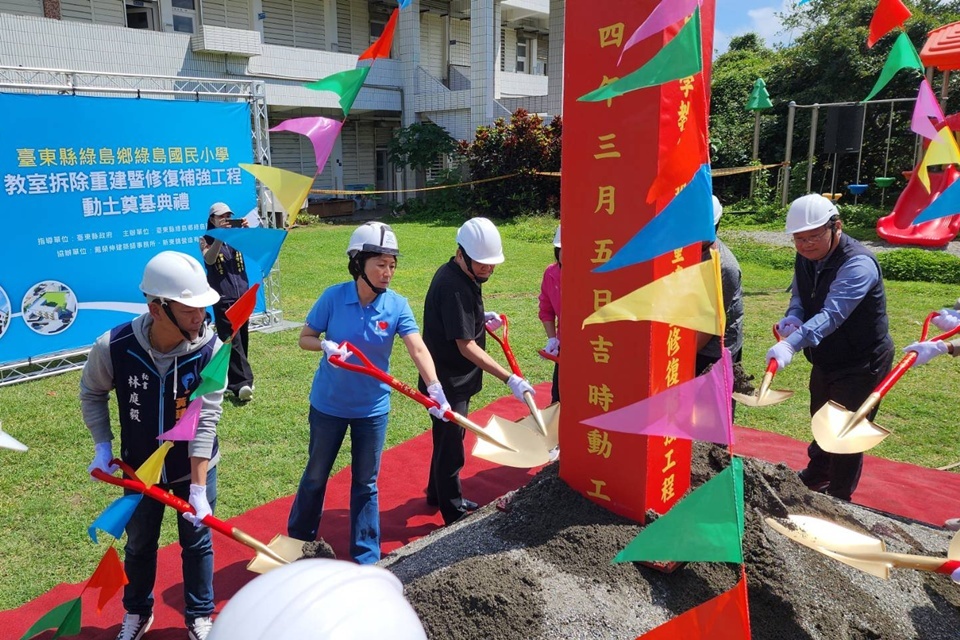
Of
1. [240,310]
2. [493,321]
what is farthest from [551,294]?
[240,310]

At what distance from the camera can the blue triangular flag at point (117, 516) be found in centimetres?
269

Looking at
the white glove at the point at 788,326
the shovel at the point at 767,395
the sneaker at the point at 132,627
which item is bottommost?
the sneaker at the point at 132,627

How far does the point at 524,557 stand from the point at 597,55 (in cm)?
224

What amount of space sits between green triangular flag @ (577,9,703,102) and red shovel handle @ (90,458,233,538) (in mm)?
2210

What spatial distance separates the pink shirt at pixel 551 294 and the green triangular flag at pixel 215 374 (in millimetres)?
2537

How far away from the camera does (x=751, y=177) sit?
61.0 feet

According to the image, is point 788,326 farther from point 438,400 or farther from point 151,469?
point 151,469

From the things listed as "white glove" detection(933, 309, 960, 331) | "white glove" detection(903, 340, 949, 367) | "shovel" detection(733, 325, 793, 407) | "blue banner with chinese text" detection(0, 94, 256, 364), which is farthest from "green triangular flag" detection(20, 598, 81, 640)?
"blue banner with chinese text" detection(0, 94, 256, 364)

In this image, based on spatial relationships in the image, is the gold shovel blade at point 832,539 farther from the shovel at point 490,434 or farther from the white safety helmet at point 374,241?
the white safety helmet at point 374,241

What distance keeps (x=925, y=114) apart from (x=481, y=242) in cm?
230

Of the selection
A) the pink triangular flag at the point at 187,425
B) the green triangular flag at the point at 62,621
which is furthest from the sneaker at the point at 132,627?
the pink triangular flag at the point at 187,425

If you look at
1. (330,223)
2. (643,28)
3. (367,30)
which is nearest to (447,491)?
(643,28)

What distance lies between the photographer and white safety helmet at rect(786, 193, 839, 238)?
383cm

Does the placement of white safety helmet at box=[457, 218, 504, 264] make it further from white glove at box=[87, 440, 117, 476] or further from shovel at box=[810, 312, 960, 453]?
white glove at box=[87, 440, 117, 476]
